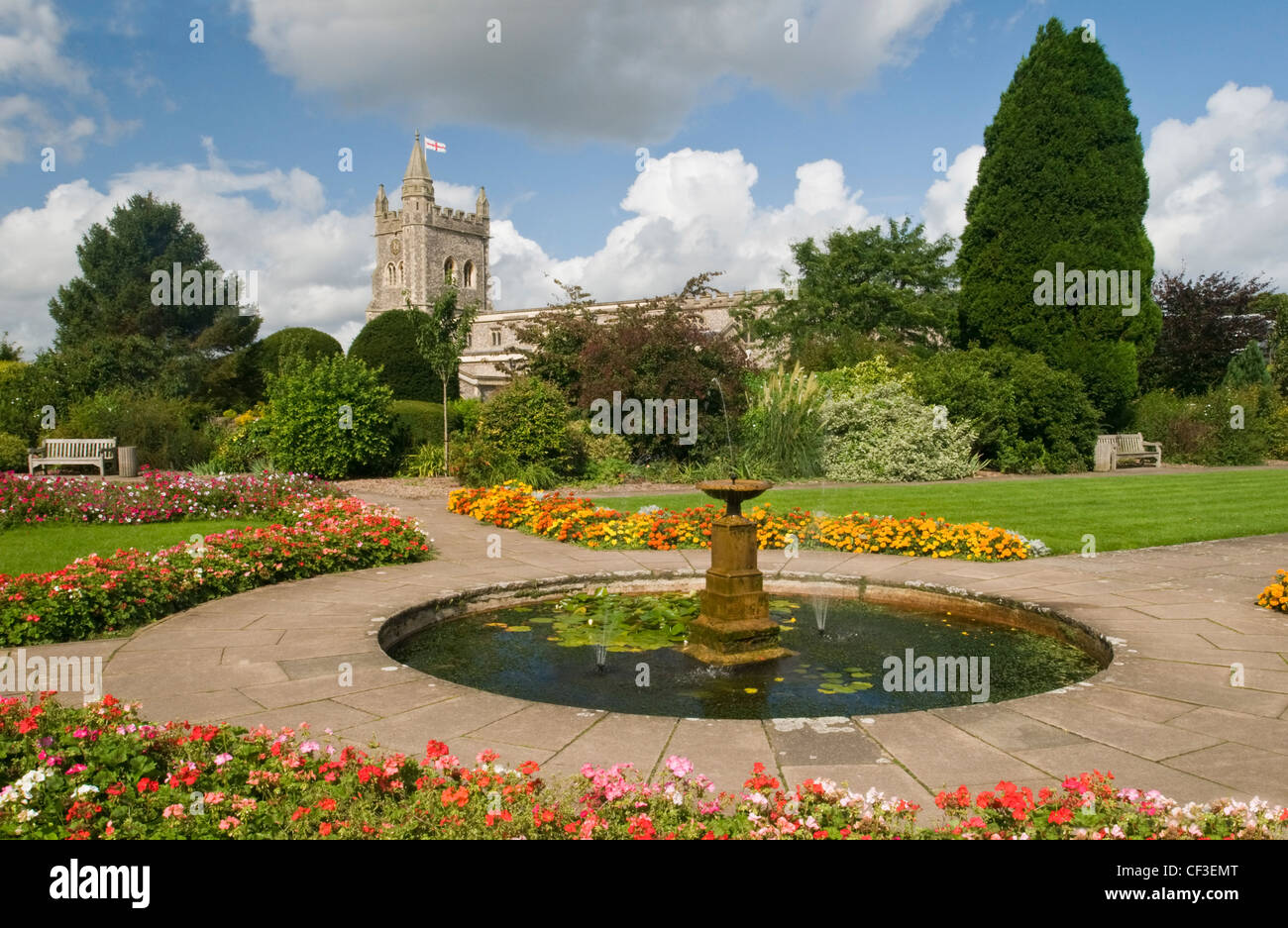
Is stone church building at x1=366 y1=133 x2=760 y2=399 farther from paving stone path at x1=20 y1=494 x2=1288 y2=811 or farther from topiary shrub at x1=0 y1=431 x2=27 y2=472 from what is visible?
paving stone path at x1=20 y1=494 x2=1288 y2=811

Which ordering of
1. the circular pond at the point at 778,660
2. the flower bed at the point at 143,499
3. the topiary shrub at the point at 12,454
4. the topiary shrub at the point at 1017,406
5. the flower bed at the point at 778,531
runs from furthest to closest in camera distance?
the topiary shrub at the point at 1017,406
the topiary shrub at the point at 12,454
the flower bed at the point at 143,499
the flower bed at the point at 778,531
the circular pond at the point at 778,660

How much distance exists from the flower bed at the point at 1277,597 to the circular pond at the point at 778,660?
1.62m

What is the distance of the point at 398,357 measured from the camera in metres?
→ 23.2

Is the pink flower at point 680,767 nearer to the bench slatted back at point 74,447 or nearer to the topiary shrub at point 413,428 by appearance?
the topiary shrub at point 413,428

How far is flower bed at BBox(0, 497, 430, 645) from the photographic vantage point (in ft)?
18.2

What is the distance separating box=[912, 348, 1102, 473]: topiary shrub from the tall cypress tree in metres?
1.34

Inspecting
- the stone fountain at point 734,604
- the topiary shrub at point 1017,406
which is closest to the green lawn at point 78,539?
the stone fountain at point 734,604

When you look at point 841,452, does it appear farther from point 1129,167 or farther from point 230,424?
point 230,424

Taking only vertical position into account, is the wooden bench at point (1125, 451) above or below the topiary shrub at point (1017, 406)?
below

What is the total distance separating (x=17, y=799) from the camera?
2732 mm

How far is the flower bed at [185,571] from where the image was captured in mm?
5539

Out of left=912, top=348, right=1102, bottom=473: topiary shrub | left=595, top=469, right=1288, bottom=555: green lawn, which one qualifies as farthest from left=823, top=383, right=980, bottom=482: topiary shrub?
left=595, top=469, right=1288, bottom=555: green lawn
